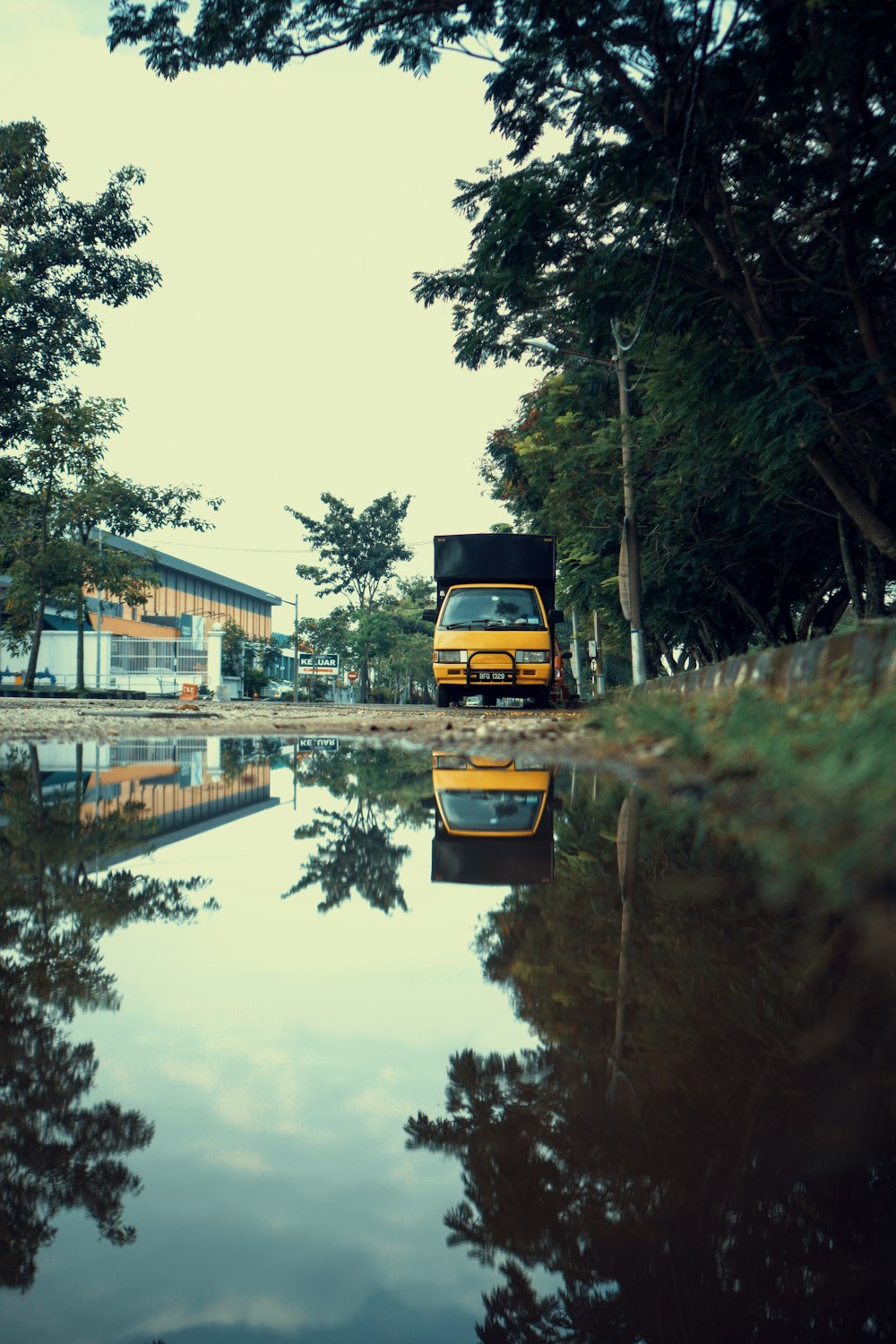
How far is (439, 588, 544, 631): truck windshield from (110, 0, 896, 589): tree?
8.67 meters

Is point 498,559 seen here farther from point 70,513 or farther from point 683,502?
point 70,513

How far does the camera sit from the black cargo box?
913 inches

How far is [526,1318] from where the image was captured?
1095mm

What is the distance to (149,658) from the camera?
57.0m

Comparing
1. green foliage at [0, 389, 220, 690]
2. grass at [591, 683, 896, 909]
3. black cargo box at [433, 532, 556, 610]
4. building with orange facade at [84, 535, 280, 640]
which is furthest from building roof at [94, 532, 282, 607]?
grass at [591, 683, 896, 909]

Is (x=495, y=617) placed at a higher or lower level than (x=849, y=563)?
lower

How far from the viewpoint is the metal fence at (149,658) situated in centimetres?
5675

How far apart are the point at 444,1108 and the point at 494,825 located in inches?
119

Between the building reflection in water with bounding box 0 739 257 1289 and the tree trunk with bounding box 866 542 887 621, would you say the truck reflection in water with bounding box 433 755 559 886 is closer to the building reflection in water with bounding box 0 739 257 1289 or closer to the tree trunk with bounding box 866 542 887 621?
the building reflection in water with bounding box 0 739 257 1289

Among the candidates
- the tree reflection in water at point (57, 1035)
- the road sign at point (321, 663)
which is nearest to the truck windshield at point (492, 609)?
the tree reflection in water at point (57, 1035)

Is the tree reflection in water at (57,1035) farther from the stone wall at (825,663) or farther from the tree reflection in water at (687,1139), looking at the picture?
the stone wall at (825,663)

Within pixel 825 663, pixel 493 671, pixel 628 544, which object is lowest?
pixel 825 663

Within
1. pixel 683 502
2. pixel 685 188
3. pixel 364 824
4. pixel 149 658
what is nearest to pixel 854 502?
pixel 685 188

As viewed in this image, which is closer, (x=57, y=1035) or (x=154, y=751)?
(x=57, y=1035)
